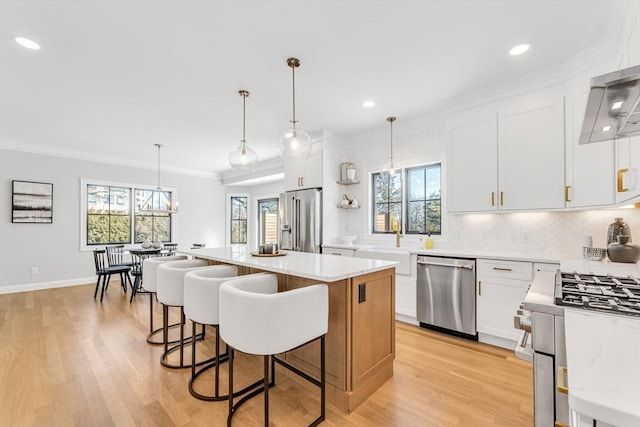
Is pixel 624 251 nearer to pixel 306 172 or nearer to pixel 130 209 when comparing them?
pixel 306 172

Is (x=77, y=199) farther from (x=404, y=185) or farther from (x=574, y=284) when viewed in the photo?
(x=574, y=284)

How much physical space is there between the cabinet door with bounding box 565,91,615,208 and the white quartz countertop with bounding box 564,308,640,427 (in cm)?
225

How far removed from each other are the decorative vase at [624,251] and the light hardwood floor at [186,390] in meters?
1.17

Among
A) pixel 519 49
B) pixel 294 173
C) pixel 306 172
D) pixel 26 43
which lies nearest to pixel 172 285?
pixel 26 43

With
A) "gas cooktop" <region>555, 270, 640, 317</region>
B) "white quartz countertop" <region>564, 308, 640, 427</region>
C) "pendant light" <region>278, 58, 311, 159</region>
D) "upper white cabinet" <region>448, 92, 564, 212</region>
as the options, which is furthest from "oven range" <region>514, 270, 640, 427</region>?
"pendant light" <region>278, 58, 311, 159</region>

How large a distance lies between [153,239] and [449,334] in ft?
21.8

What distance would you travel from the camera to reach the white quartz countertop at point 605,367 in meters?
0.48

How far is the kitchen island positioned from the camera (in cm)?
190

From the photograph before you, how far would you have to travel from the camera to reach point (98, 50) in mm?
2404

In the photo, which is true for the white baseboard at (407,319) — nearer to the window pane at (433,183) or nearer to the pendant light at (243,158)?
the window pane at (433,183)

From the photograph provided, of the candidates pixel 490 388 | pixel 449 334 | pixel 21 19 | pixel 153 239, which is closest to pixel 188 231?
pixel 153 239

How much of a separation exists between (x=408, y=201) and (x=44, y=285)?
6.77 m

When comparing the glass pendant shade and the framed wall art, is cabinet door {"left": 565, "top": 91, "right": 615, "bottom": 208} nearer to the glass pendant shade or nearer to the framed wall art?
the glass pendant shade

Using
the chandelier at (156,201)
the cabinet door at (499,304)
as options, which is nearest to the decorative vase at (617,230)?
the cabinet door at (499,304)
